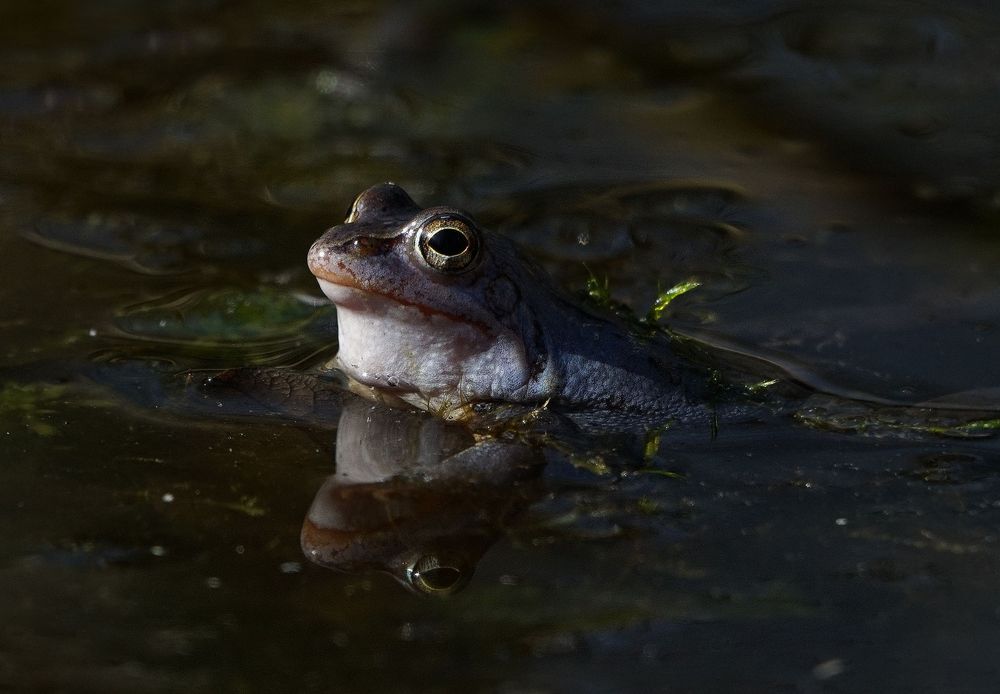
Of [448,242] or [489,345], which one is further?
[489,345]

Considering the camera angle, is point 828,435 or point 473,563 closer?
point 473,563

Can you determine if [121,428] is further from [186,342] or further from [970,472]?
[970,472]

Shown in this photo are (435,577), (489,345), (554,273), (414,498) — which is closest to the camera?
(435,577)

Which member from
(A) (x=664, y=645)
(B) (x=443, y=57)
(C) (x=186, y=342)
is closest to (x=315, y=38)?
(B) (x=443, y=57)

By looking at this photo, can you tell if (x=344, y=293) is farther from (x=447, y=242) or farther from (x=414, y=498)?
(x=414, y=498)

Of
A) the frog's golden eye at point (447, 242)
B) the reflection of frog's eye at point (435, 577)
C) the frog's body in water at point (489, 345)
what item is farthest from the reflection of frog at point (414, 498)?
the frog's golden eye at point (447, 242)

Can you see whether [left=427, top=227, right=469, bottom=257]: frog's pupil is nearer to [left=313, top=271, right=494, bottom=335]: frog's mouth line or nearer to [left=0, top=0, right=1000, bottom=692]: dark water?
[left=313, top=271, right=494, bottom=335]: frog's mouth line

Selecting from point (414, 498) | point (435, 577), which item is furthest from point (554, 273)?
point (435, 577)
